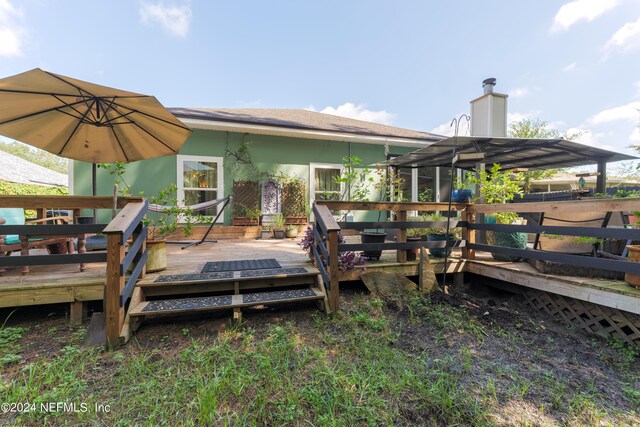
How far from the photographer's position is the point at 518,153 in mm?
4949

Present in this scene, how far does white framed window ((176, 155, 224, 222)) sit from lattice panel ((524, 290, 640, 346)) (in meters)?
6.24

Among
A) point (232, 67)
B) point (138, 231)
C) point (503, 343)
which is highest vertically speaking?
point (232, 67)

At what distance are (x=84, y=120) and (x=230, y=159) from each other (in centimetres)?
367

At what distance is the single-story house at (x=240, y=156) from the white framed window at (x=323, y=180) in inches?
1.1

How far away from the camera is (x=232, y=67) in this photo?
13.2 m

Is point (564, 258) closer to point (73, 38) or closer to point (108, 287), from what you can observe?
point (108, 287)

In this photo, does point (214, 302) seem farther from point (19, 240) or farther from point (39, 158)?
point (39, 158)

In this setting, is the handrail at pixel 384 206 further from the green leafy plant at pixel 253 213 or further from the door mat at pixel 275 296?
the green leafy plant at pixel 253 213

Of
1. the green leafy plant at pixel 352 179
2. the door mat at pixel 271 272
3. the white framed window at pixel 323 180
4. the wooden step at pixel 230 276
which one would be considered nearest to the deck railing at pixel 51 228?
the wooden step at pixel 230 276

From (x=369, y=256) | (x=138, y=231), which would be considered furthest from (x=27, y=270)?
(x=369, y=256)

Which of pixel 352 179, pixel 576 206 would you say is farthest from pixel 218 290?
pixel 352 179

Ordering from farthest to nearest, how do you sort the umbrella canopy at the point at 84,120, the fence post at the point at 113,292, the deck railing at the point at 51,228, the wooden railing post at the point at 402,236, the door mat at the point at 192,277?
the wooden railing post at the point at 402,236 → the door mat at the point at 192,277 → the umbrella canopy at the point at 84,120 → the deck railing at the point at 51,228 → the fence post at the point at 113,292

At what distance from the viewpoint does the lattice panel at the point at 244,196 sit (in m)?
6.81

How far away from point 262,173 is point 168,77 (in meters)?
11.7
